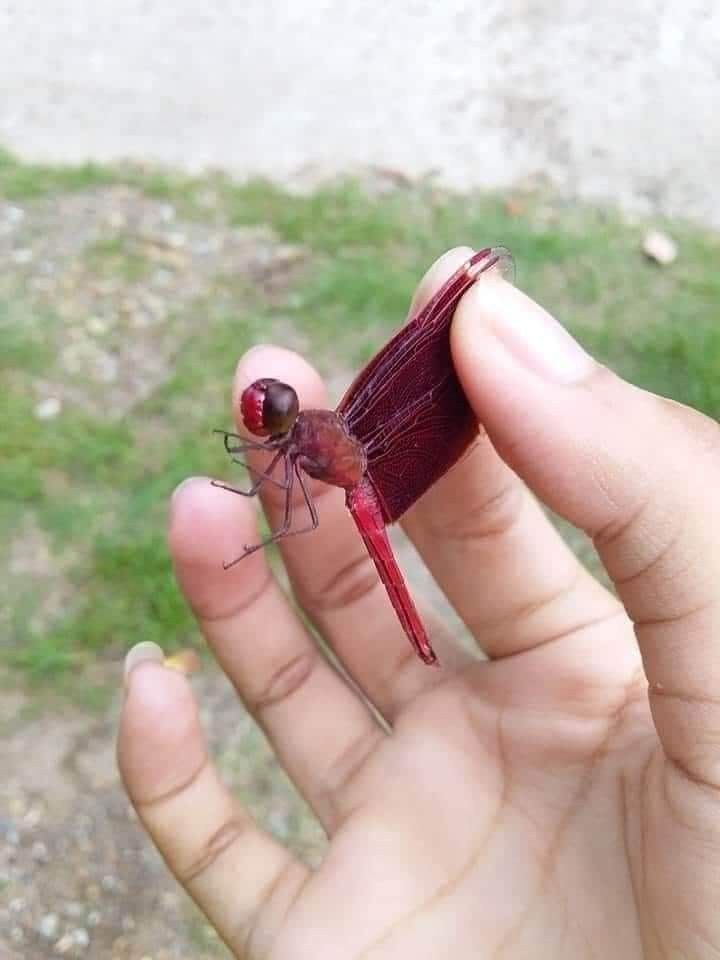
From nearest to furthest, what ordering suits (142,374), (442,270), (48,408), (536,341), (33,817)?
(536,341) < (442,270) < (33,817) < (48,408) < (142,374)

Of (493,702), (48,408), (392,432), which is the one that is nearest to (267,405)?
(392,432)

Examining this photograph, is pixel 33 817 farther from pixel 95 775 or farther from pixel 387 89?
pixel 387 89

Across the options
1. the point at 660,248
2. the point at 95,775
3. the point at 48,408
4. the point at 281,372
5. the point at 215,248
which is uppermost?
the point at 281,372

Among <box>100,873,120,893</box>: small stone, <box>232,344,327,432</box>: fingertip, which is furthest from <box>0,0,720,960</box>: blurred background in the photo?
<box>232,344,327,432</box>: fingertip

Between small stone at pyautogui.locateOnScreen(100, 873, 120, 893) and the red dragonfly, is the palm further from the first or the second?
small stone at pyautogui.locateOnScreen(100, 873, 120, 893)

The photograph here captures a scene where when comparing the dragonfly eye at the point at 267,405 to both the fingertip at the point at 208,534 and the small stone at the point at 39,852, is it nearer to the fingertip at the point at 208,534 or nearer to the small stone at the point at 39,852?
the fingertip at the point at 208,534

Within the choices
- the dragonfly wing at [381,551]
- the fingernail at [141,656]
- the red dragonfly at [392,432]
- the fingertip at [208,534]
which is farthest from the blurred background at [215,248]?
the red dragonfly at [392,432]
